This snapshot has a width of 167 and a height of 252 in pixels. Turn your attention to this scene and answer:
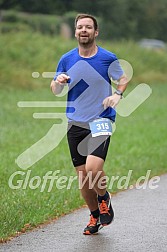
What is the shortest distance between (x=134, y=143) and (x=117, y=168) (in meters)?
3.88

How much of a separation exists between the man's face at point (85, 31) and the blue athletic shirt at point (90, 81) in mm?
163

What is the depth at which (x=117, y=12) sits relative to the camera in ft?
206

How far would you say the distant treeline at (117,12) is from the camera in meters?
54.7

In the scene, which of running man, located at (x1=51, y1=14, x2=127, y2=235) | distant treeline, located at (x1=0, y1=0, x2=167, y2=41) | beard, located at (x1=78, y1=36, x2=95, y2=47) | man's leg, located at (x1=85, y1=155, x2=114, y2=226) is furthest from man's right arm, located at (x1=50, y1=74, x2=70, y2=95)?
distant treeline, located at (x1=0, y1=0, x2=167, y2=41)

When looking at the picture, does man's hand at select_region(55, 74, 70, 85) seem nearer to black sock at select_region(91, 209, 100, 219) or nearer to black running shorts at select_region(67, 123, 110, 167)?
black running shorts at select_region(67, 123, 110, 167)

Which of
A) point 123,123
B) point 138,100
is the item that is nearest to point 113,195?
point 123,123

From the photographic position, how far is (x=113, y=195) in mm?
11391

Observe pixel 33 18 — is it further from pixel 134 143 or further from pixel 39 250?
pixel 39 250

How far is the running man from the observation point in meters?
7.97

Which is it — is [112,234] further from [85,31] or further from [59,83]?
[85,31]

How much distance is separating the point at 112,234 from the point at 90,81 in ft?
5.38

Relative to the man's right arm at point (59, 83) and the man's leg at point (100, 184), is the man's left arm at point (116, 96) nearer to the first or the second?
the man's right arm at point (59, 83)

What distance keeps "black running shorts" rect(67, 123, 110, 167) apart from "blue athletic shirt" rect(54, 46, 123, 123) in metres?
0.12

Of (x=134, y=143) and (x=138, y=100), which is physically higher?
(x=134, y=143)
